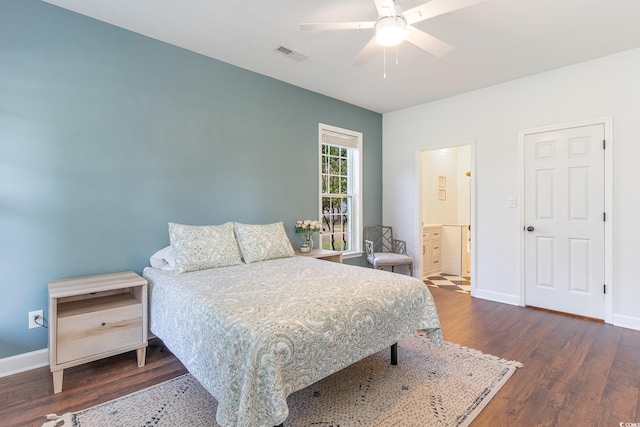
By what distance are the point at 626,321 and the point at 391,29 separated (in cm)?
357

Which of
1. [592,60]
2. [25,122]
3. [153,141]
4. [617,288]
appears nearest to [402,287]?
[153,141]

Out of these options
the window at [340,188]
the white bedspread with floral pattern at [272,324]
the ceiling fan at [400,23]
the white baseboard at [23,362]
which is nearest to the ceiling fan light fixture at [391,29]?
the ceiling fan at [400,23]

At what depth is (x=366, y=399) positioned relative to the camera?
1.90 metres

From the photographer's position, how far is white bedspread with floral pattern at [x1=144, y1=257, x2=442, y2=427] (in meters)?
1.33

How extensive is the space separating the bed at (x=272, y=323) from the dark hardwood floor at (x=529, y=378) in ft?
1.38

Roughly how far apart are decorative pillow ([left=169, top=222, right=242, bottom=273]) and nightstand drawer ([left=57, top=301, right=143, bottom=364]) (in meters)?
0.46

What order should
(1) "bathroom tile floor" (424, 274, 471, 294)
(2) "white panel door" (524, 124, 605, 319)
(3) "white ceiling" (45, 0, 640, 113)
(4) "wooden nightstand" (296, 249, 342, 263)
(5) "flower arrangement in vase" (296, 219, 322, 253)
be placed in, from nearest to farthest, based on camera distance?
(3) "white ceiling" (45, 0, 640, 113) → (2) "white panel door" (524, 124, 605, 319) → (4) "wooden nightstand" (296, 249, 342, 263) → (5) "flower arrangement in vase" (296, 219, 322, 253) → (1) "bathroom tile floor" (424, 274, 471, 294)

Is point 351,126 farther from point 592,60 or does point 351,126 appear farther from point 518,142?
point 592,60

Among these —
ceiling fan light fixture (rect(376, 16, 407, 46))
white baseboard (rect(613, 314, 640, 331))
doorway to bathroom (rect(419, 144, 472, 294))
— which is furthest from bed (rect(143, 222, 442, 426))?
doorway to bathroom (rect(419, 144, 472, 294))

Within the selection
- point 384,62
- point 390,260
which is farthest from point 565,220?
point 384,62

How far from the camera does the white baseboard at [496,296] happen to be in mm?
3776

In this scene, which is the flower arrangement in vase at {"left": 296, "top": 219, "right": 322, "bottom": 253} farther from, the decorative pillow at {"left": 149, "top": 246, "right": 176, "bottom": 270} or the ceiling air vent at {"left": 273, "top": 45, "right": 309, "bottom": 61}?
the ceiling air vent at {"left": 273, "top": 45, "right": 309, "bottom": 61}

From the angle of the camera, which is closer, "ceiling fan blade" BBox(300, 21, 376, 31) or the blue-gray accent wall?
"ceiling fan blade" BBox(300, 21, 376, 31)

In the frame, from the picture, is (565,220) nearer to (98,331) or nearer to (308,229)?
(308,229)
